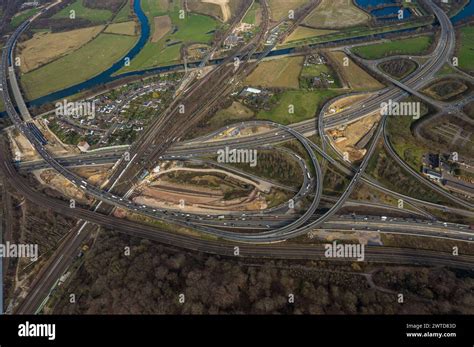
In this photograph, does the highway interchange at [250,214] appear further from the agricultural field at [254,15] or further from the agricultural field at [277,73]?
the agricultural field at [254,15]

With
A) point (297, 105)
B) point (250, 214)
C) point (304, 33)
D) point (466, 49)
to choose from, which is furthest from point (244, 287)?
point (466, 49)

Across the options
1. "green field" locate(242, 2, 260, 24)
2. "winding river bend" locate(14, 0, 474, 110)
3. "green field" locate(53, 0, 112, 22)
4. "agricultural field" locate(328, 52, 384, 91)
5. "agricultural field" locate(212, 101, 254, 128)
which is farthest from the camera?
"green field" locate(53, 0, 112, 22)

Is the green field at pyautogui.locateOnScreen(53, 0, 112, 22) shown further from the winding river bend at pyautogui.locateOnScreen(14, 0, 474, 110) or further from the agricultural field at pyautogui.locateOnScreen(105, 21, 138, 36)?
the winding river bend at pyautogui.locateOnScreen(14, 0, 474, 110)

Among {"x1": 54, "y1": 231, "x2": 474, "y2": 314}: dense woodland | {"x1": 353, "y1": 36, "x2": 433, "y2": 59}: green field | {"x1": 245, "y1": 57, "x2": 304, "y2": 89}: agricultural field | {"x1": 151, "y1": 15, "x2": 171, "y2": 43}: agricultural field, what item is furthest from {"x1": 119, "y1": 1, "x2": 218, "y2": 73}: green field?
{"x1": 54, "y1": 231, "x2": 474, "y2": 314}: dense woodland

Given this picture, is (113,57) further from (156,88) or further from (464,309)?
(464,309)

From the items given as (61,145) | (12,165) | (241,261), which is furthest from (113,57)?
(241,261)

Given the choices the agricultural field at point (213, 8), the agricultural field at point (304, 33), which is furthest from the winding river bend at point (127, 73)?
the agricultural field at point (213, 8)

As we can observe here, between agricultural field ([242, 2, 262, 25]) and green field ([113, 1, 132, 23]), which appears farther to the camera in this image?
green field ([113, 1, 132, 23])
